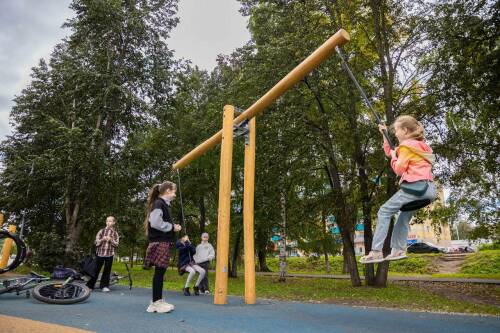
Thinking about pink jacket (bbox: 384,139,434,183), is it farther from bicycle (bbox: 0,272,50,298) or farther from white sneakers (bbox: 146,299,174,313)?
bicycle (bbox: 0,272,50,298)

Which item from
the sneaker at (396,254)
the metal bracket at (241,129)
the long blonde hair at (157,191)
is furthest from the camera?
the metal bracket at (241,129)

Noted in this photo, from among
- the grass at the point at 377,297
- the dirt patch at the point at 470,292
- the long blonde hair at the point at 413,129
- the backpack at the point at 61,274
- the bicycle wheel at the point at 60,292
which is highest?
the long blonde hair at the point at 413,129

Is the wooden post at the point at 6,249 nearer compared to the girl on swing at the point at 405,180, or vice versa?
the girl on swing at the point at 405,180

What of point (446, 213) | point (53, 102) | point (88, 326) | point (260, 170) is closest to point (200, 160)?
point (260, 170)

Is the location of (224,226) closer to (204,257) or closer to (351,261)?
(204,257)

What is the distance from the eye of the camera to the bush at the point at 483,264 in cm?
2593

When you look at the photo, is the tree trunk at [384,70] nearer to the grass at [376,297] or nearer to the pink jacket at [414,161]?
the grass at [376,297]

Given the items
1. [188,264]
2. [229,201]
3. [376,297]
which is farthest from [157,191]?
[376,297]

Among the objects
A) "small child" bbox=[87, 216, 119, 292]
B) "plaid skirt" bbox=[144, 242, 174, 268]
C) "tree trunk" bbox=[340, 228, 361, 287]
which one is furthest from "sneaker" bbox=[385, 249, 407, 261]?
"tree trunk" bbox=[340, 228, 361, 287]

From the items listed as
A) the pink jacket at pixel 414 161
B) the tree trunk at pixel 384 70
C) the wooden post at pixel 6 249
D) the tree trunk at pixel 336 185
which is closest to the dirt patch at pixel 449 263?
the tree trunk at pixel 384 70

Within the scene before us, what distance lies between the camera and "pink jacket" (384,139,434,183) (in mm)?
4203

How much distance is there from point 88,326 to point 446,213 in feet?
50.7

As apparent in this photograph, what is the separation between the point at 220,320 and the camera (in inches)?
218

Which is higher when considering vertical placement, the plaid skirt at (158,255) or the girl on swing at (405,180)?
the girl on swing at (405,180)
